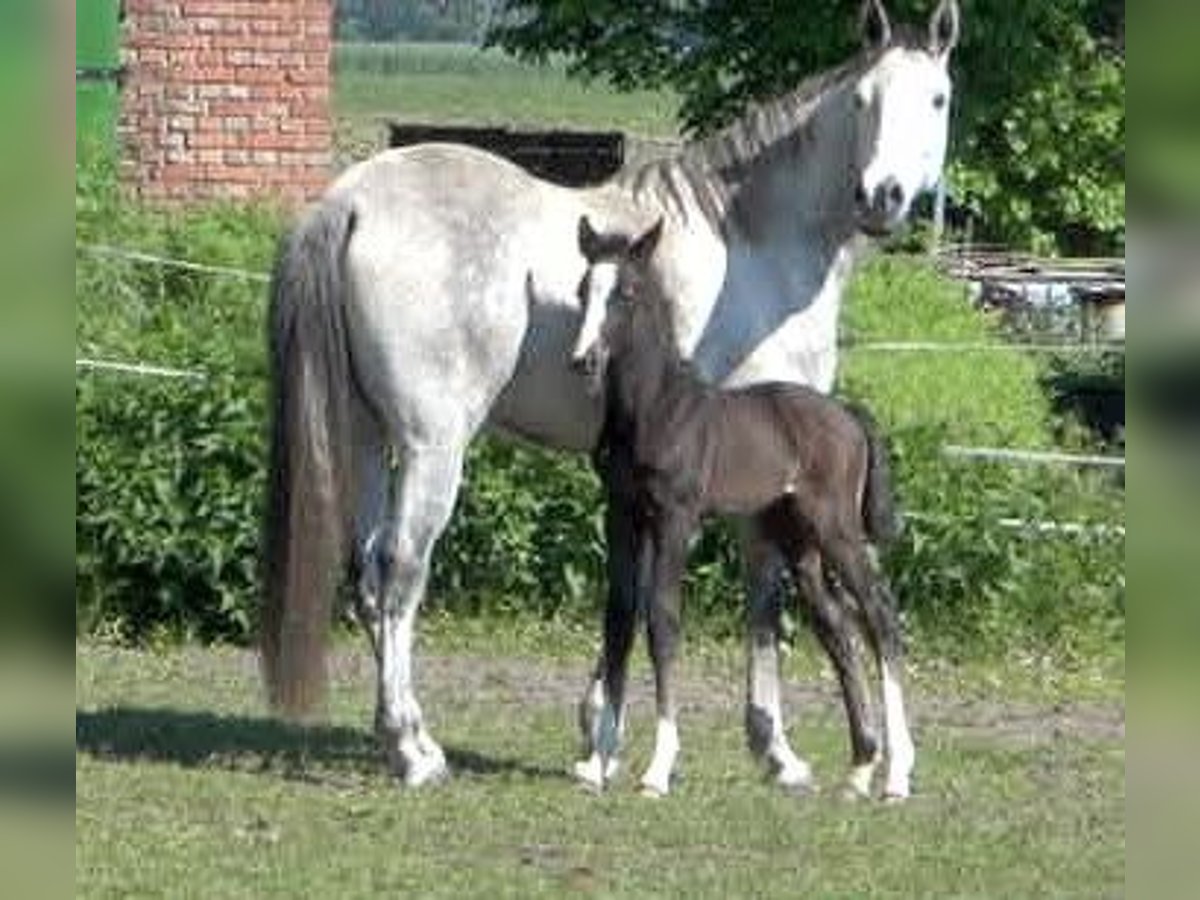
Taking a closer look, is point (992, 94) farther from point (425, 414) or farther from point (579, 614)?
point (425, 414)

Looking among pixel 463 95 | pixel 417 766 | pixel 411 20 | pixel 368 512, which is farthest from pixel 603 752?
pixel 463 95

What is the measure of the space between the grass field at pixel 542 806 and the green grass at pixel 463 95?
69.3 ft

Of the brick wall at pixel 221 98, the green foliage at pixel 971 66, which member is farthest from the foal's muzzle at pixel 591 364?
the brick wall at pixel 221 98

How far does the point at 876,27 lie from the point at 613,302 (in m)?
1.55

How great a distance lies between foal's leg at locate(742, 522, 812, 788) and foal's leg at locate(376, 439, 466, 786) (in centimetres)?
98

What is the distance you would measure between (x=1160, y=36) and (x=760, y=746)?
6708 millimetres

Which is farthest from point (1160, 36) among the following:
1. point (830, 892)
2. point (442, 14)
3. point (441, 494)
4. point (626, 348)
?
point (442, 14)

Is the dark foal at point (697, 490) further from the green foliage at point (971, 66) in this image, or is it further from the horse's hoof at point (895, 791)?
the green foliage at point (971, 66)

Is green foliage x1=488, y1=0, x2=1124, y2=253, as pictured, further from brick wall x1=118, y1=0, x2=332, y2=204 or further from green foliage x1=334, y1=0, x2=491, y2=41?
green foliage x1=334, y1=0, x2=491, y2=41

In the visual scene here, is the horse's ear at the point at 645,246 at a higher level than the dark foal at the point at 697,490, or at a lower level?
higher

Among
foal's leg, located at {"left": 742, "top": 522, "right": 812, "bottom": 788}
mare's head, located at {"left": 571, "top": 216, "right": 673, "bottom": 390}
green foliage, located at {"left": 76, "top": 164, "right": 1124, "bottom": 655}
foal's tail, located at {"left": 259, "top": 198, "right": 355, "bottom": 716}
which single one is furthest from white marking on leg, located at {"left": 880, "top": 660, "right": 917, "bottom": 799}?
green foliage, located at {"left": 76, "top": 164, "right": 1124, "bottom": 655}

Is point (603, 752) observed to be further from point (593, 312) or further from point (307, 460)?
point (593, 312)

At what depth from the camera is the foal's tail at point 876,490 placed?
8.53m

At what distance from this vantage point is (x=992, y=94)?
18.9 meters
